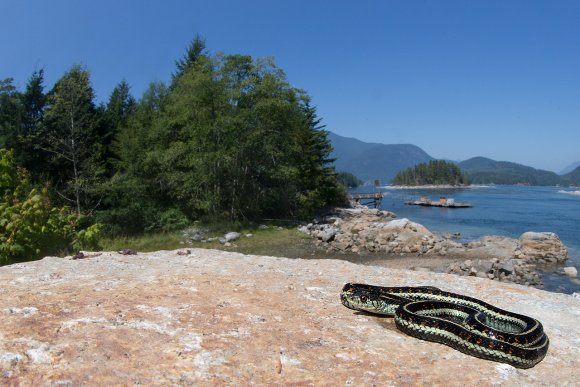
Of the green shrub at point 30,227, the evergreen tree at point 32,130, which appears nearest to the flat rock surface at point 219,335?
the green shrub at point 30,227

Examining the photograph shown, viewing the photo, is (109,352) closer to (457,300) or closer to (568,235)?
(457,300)

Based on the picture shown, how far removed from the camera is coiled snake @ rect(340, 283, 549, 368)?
450 centimetres

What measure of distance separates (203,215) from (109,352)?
28.6m

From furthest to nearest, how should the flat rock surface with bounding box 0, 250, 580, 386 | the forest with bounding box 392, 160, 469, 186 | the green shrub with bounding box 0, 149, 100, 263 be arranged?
the forest with bounding box 392, 160, 469, 186
the green shrub with bounding box 0, 149, 100, 263
the flat rock surface with bounding box 0, 250, 580, 386

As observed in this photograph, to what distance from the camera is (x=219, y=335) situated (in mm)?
4719

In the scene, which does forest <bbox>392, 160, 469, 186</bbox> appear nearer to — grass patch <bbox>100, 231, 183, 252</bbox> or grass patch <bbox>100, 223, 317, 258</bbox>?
grass patch <bbox>100, 223, 317, 258</bbox>

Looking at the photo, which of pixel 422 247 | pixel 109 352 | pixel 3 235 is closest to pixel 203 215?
pixel 422 247

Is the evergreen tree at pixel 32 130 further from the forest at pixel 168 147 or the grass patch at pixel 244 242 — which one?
the grass patch at pixel 244 242

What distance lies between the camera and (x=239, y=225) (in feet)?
101

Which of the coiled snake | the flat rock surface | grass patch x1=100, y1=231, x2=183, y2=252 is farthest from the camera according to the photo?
grass patch x1=100, y1=231, x2=183, y2=252

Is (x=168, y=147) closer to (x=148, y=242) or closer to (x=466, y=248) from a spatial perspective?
(x=148, y=242)

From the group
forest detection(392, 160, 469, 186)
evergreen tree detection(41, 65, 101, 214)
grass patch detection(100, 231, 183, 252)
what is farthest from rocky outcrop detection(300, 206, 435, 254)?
forest detection(392, 160, 469, 186)

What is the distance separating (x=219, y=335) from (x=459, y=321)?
293 centimetres

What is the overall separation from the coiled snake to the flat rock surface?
13 cm
